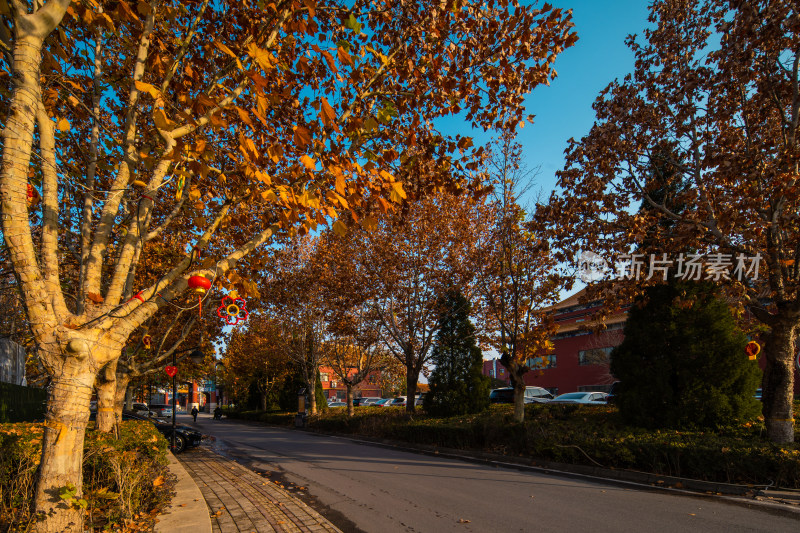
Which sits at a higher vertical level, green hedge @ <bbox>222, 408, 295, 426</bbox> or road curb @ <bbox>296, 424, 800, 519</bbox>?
road curb @ <bbox>296, 424, 800, 519</bbox>

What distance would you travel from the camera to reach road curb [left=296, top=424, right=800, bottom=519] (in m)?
6.97

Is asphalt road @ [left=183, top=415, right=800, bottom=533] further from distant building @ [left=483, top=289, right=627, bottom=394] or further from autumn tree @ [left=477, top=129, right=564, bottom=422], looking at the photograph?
distant building @ [left=483, top=289, right=627, bottom=394]

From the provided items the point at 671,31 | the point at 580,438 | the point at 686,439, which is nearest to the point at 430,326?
the point at 580,438

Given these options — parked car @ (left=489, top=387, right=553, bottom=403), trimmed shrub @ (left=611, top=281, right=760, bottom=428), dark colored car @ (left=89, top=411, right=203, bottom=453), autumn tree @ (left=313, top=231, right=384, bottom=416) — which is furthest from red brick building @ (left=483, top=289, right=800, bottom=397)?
dark colored car @ (left=89, top=411, right=203, bottom=453)

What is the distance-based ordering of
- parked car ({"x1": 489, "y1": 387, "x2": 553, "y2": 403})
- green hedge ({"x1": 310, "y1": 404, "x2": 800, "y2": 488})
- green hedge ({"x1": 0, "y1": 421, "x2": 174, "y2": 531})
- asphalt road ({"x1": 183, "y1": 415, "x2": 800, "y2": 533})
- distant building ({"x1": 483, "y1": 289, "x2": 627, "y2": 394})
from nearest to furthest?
green hedge ({"x1": 0, "y1": 421, "x2": 174, "y2": 531})
asphalt road ({"x1": 183, "y1": 415, "x2": 800, "y2": 533})
green hedge ({"x1": 310, "y1": 404, "x2": 800, "y2": 488})
parked car ({"x1": 489, "y1": 387, "x2": 553, "y2": 403})
distant building ({"x1": 483, "y1": 289, "x2": 627, "y2": 394})

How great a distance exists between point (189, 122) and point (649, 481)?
390 inches

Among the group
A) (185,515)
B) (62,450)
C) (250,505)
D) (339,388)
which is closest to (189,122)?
(62,450)

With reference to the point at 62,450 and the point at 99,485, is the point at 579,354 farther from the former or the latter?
the point at 62,450

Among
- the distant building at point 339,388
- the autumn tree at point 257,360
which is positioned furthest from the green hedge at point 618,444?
the distant building at point 339,388

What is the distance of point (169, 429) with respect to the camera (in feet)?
50.1

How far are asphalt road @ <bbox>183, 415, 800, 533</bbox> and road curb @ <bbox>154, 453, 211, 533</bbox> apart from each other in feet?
6.74

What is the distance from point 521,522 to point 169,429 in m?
13.3

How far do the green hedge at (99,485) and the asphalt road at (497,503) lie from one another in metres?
2.79

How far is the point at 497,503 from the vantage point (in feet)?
23.9
